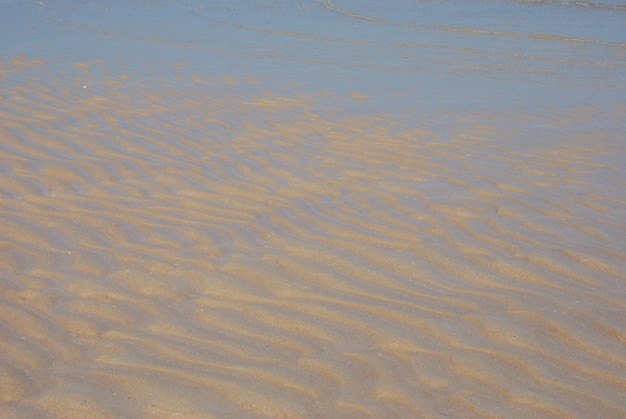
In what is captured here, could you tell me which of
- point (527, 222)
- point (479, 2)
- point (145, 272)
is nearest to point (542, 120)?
point (527, 222)

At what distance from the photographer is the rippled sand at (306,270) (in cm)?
265

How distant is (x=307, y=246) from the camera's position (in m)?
3.91

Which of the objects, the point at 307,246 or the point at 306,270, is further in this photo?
the point at 307,246

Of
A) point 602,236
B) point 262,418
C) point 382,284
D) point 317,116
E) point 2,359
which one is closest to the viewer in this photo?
point 262,418

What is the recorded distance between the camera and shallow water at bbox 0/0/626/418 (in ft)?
8.81

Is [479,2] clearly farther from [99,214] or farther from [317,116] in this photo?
[99,214]

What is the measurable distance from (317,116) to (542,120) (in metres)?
2.15

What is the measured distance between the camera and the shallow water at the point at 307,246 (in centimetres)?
269

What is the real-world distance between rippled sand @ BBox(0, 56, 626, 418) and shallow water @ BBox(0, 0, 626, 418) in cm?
1

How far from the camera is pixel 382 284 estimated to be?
3.53 metres

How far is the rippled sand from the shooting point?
2652mm

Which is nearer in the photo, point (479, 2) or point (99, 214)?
point (99, 214)

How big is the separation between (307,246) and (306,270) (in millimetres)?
294

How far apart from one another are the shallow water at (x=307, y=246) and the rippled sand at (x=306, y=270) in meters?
0.01
